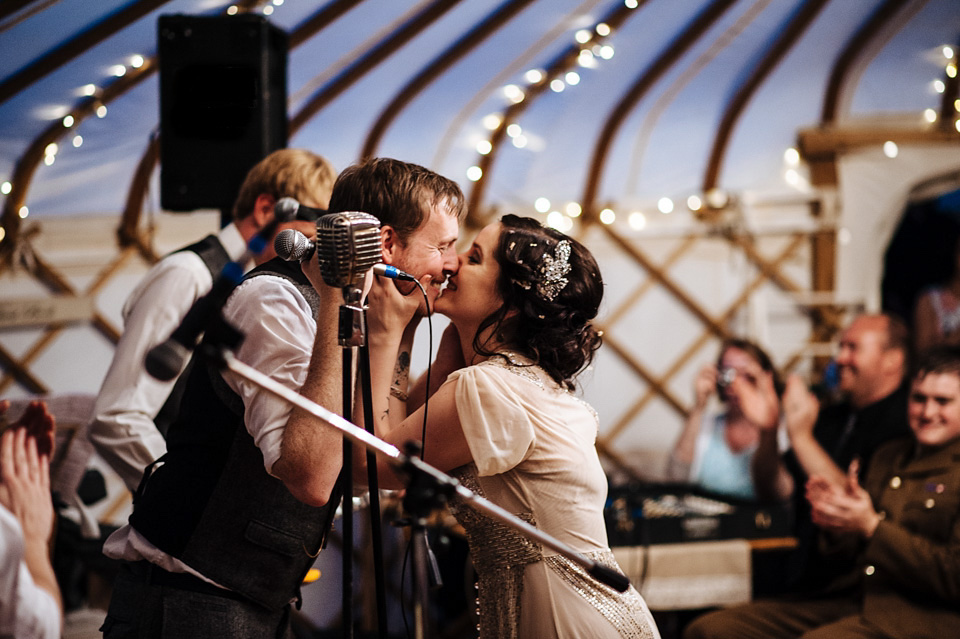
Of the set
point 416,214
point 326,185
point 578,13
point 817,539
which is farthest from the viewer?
point 578,13

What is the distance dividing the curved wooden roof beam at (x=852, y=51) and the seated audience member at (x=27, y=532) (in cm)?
454

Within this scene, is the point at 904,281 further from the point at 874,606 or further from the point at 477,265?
the point at 477,265

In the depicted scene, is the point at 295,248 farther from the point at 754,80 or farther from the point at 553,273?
the point at 754,80

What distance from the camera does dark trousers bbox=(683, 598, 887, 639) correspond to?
2.68m

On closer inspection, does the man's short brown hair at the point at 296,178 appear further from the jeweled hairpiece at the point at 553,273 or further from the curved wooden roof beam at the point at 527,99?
Answer: the curved wooden roof beam at the point at 527,99

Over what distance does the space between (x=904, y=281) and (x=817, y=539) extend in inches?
109

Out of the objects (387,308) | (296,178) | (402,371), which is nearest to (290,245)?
(387,308)

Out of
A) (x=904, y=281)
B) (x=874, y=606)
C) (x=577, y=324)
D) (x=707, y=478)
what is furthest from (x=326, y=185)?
(x=904, y=281)

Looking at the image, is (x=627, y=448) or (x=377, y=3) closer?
(x=377, y=3)

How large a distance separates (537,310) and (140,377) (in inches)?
38.0

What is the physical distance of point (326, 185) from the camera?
183 centimetres

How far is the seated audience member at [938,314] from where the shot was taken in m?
4.70

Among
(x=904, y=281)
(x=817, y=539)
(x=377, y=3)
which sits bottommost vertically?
(x=817, y=539)

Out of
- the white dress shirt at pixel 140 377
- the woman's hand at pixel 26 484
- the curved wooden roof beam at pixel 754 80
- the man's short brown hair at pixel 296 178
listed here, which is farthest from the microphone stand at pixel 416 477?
the curved wooden roof beam at pixel 754 80
